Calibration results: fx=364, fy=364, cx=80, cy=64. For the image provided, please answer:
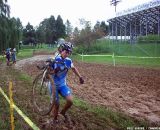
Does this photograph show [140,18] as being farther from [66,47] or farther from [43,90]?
[66,47]

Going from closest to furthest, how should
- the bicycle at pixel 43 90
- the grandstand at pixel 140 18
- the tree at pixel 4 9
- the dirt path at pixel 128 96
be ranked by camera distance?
the bicycle at pixel 43 90 → the dirt path at pixel 128 96 → the tree at pixel 4 9 → the grandstand at pixel 140 18

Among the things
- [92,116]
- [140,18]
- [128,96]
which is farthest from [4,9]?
[92,116]

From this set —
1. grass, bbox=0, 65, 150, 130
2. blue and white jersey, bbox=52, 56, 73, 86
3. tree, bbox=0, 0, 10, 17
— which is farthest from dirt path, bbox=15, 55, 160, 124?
tree, bbox=0, 0, 10, 17

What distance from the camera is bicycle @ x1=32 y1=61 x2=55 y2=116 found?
8.26 m

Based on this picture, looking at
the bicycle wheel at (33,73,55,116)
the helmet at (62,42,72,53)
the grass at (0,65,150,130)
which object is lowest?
the grass at (0,65,150,130)

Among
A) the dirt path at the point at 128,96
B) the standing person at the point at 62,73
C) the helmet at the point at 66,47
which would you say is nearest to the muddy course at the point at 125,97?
the dirt path at the point at 128,96

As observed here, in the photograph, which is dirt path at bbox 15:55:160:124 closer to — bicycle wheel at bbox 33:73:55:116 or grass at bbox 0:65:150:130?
grass at bbox 0:65:150:130

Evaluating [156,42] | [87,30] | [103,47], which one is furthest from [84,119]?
[87,30]

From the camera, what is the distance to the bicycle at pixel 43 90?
325 inches

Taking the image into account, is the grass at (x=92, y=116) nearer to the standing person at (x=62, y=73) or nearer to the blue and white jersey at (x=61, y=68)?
the standing person at (x=62, y=73)

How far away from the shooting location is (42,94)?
10.2 metres

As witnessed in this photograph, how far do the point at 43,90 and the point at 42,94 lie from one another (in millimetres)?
125

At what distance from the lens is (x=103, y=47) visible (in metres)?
55.1

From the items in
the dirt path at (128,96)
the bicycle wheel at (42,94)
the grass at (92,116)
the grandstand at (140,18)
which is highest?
the grandstand at (140,18)
